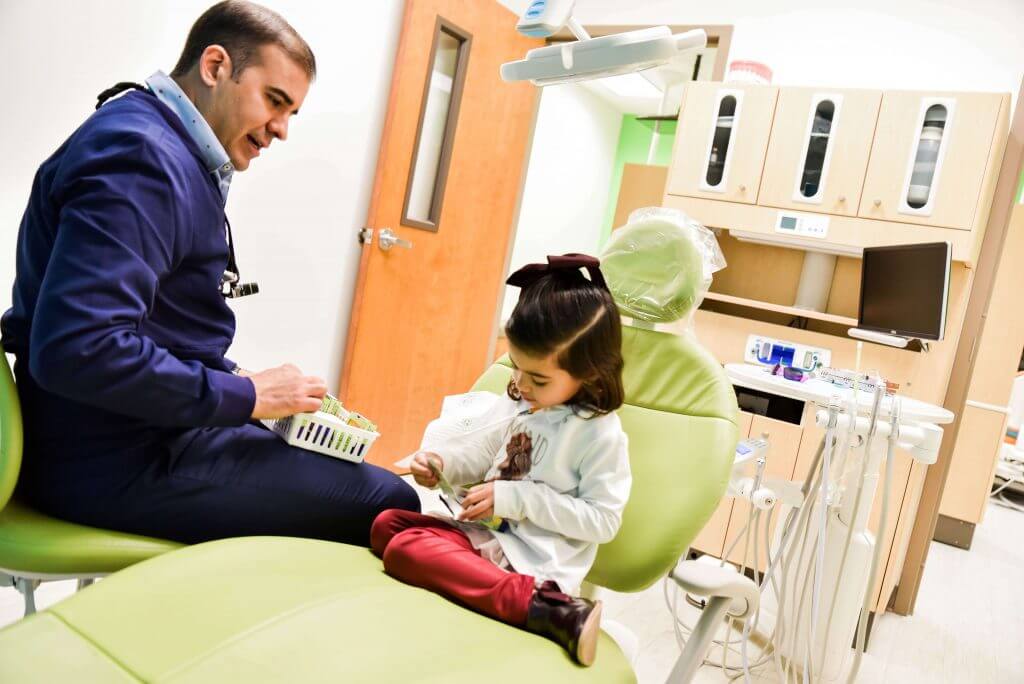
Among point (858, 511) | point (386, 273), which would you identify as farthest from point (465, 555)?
point (386, 273)

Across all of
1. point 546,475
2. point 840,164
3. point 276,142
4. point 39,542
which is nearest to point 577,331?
point 546,475

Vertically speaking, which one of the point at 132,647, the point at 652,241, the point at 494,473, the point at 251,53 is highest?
the point at 251,53

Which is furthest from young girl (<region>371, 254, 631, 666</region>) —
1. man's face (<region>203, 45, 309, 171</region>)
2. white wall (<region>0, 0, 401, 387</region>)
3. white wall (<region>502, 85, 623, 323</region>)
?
white wall (<region>502, 85, 623, 323</region>)

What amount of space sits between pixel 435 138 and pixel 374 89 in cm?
38

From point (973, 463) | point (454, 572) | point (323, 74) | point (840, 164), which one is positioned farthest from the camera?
point (973, 463)

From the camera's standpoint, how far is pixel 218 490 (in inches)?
43.6

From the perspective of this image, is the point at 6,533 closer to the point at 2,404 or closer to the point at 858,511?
the point at 2,404

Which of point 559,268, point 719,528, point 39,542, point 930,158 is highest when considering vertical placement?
point 930,158

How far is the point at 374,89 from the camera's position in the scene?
2734mm

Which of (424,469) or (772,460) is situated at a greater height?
(424,469)

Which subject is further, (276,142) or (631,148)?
(631,148)

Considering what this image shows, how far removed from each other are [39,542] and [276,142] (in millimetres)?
1718

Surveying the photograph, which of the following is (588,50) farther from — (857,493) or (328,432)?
(857,493)

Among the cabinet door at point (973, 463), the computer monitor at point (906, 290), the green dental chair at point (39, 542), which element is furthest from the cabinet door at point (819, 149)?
the green dental chair at point (39, 542)
